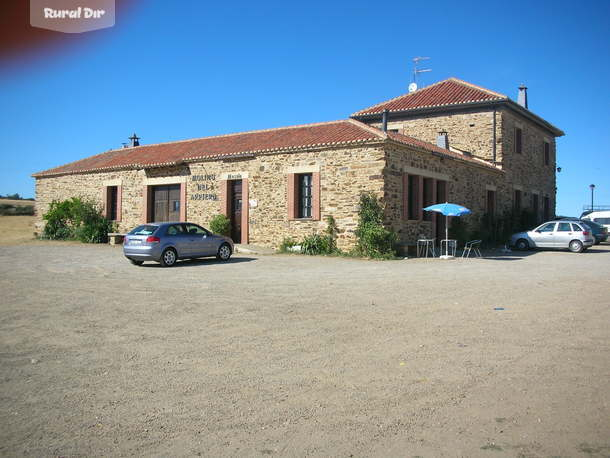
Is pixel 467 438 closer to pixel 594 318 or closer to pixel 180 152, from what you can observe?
pixel 594 318

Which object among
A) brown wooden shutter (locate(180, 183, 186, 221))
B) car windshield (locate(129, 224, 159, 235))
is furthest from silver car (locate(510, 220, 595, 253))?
car windshield (locate(129, 224, 159, 235))

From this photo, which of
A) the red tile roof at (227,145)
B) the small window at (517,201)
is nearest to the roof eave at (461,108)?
the small window at (517,201)

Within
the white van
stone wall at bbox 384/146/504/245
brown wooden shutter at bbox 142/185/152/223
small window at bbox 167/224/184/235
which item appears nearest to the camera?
small window at bbox 167/224/184/235

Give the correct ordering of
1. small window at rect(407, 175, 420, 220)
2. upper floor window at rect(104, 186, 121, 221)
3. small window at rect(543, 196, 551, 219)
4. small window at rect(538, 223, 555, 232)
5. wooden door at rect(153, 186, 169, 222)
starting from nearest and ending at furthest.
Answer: small window at rect(407, 175, 420, 220)
small window at rect(538, 223, 555, 232)
wooden door at rect(153, 186, 169, 222)
upper floor window at rect(104, 186, 121, 221)
small window at rect(543, 196, 551, 219)

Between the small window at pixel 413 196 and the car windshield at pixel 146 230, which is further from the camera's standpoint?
the small window at pixel 413 196

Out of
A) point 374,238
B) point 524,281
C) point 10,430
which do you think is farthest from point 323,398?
point 374,238

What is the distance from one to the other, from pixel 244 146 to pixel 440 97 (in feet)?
36.8

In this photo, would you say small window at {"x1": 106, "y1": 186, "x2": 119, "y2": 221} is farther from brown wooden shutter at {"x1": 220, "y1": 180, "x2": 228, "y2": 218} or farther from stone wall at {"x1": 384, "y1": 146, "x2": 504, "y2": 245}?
stone wall at {"x1": 384, "y1": 146, "x2": 504, "y2": 245}

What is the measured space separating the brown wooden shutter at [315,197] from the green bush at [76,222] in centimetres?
1132

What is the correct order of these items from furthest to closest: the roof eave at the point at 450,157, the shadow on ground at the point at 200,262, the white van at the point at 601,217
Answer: the white van at the point at 601,217 < the roof eave at the point at 450,157 < the shadow on ground at the point at 200,262

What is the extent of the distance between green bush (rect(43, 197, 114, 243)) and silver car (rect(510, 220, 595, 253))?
1851cm

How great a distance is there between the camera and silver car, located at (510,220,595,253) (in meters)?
19.2

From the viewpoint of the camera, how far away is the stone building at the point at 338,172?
1681 centimetres

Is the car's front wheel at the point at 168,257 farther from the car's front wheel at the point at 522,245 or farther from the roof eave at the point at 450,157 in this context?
the car's front wheel at the point at 522,245
